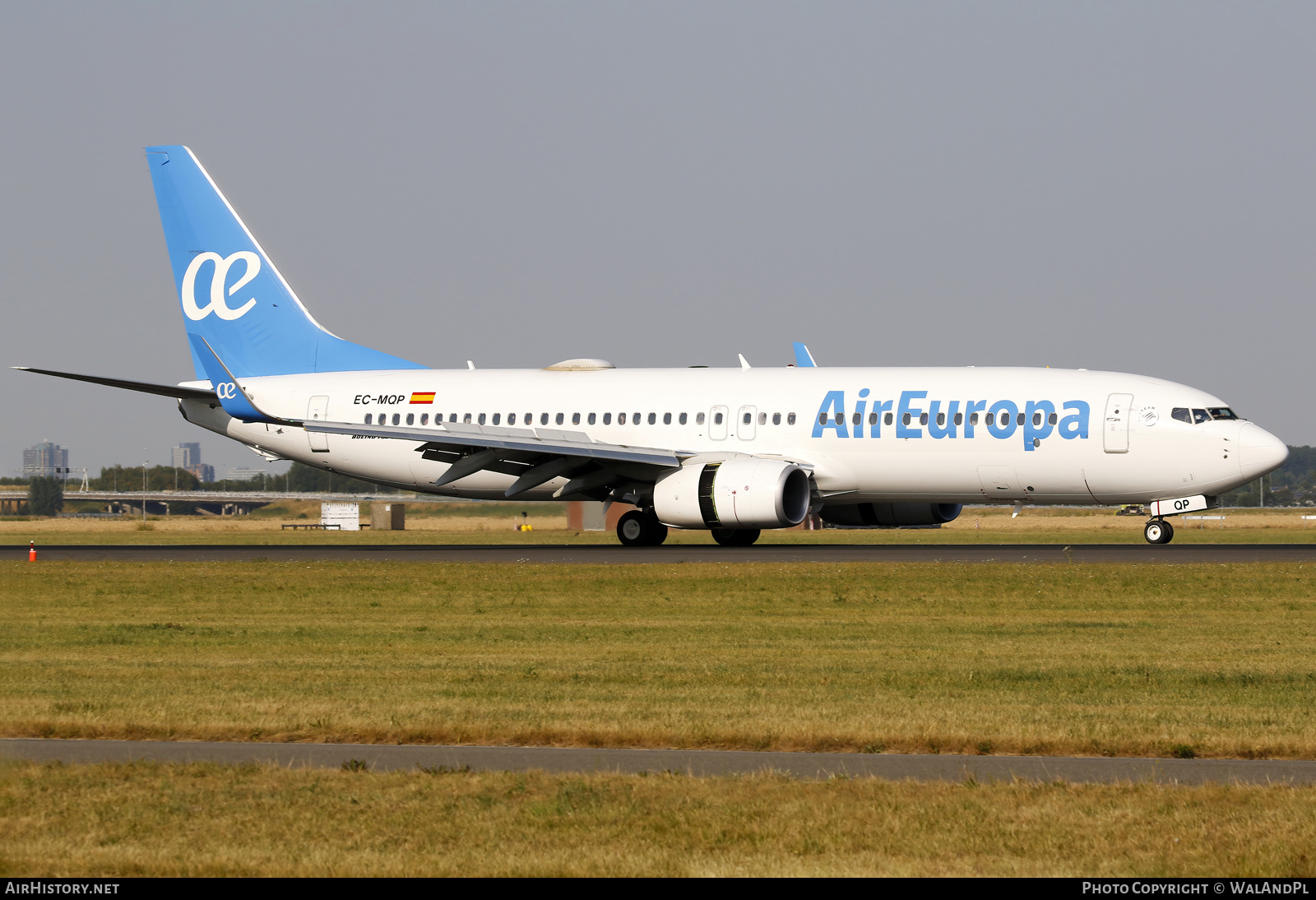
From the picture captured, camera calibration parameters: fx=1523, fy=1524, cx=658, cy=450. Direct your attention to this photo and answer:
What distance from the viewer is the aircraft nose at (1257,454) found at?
3216cm

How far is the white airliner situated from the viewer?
107 ft

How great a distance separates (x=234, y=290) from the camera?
4206 centimetres

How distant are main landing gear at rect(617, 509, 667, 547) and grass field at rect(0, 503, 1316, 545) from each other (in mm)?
2481

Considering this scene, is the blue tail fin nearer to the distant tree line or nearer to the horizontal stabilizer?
the horizontal stabilizer

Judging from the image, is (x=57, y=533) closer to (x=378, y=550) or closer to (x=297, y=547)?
(x=297, y=547)

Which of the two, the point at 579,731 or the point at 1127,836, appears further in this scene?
the point at 579,731

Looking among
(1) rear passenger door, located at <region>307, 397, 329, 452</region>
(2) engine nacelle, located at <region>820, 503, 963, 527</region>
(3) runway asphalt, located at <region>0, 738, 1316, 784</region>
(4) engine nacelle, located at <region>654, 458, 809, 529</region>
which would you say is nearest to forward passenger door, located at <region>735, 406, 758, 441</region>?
(4) engine nacelle, located at <region>654, 458, 809, 529</region>

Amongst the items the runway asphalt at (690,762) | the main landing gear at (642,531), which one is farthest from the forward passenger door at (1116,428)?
the runway asphalt at (690,762)

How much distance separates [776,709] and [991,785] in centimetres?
339

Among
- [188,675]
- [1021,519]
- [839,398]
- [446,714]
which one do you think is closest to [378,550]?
[839,398]

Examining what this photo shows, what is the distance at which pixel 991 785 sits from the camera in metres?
9.41

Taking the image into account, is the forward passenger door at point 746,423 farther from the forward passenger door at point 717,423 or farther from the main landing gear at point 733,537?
the main landing gear at point 733,537

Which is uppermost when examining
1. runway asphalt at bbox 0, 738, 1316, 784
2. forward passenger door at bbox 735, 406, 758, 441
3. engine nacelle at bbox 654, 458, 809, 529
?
forward passenger door at bbox 735, 406, 758, 441

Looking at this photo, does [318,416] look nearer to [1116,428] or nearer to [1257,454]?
[1116,428]
